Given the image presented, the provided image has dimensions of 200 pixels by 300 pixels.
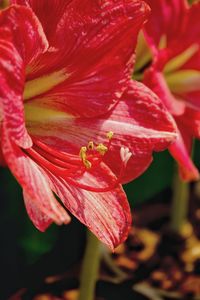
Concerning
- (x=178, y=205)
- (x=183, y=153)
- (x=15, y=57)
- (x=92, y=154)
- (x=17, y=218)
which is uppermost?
(x=15, y=57)

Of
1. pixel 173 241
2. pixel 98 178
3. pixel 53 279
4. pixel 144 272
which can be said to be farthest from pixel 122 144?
pixel 173 241

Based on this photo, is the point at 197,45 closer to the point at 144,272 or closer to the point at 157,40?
the point at 157,40

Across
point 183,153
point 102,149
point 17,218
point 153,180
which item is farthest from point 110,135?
point 153,180

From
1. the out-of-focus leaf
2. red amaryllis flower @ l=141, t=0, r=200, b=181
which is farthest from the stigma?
the out-of-focus leaf

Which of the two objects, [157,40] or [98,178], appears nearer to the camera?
[98,178]

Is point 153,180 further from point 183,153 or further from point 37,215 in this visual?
point 37,215

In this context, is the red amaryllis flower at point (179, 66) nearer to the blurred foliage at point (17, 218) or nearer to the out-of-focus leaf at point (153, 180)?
the blurred foliage at point (17, 218)
